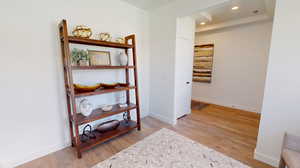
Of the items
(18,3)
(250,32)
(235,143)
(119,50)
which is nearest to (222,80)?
(250,32)

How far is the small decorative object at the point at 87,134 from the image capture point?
2020mm

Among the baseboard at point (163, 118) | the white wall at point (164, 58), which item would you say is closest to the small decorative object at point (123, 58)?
the white wall at point (164, 58)

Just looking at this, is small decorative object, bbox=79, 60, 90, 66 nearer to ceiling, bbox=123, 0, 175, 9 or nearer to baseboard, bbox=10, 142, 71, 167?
baseboard, bbox=10, 142, 71, 167

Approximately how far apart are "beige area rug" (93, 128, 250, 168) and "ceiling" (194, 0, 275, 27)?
239cm

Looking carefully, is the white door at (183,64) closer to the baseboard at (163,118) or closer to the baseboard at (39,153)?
the baseboard at (163,118)

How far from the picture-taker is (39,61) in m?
1.71

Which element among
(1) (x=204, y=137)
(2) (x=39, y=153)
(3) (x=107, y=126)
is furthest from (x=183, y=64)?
(2) (x=39, y=153)

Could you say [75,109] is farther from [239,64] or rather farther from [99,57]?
[239,64]

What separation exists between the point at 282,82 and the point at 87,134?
2846 millimetres

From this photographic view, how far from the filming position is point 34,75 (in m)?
1.68

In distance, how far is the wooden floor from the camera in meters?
1.75

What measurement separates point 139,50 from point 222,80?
2923mm

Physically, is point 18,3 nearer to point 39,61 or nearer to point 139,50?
point 39,61

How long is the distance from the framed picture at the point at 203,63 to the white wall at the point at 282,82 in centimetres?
275
